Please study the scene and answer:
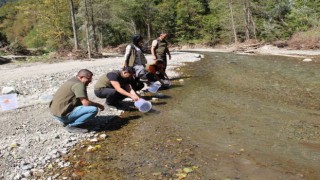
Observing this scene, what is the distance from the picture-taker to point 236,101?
11094 millimetres

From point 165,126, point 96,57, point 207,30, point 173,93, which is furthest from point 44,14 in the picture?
point 165,126

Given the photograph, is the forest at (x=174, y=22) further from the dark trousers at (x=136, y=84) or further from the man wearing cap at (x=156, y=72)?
the dark trousers at (x=136, y=84)

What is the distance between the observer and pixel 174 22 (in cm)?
6588

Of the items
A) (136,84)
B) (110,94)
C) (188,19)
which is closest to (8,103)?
(110,94)

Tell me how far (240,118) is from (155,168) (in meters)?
3.68

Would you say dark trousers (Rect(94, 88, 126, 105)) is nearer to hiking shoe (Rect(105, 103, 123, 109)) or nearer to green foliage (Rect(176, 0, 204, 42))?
hiking shoe (Rect(105, 103, 123, 109))

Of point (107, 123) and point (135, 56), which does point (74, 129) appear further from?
point (135, 56)

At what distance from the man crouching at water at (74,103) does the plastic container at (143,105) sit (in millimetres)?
1670

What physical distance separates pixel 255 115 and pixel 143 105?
3.06m

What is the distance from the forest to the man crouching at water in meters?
23.1

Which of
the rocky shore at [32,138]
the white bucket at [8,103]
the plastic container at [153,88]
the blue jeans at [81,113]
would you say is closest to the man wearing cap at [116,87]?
the rocky shore at [32,138]

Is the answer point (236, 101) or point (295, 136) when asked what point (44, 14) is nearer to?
point (236, 101)

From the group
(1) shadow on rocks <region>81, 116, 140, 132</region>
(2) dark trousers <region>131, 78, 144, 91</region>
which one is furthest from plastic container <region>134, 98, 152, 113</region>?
(2) dark trousers <region>131, 78, 144, 91</region>

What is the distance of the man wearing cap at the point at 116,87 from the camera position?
935cm
